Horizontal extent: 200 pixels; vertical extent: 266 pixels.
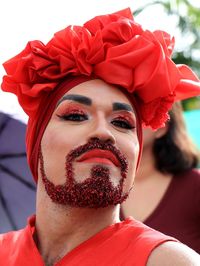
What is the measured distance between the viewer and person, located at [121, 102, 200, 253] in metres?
3.83

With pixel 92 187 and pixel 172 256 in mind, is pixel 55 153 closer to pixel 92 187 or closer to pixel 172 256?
pixel 92 187

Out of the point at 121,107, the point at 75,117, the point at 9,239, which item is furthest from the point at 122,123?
the point at 9,239

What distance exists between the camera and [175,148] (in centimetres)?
422

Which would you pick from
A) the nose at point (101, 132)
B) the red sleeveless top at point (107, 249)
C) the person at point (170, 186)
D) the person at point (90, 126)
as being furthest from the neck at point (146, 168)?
the nose at point (101, 132)

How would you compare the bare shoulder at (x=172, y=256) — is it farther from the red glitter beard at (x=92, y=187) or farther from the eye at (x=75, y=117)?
the eye at (x=75, y=117)

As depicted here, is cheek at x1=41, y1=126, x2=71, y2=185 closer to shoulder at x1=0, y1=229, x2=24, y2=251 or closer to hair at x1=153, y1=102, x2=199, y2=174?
shoulder at x1=0, y1=229, x2=24, y2=251

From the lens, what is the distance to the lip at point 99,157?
7.36 feet

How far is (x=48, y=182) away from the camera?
2332 mm

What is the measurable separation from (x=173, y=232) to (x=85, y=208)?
1606mm

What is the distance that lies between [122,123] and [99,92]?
0.45ft

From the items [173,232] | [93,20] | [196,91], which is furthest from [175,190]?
[93,20]

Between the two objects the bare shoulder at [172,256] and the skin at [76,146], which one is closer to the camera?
the bare shoulder at [172,256]

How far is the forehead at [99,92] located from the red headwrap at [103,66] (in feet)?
0.08

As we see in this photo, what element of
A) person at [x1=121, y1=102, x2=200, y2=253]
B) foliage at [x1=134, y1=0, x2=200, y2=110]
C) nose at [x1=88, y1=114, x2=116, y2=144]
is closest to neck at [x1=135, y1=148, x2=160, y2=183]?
person at [x1=121, y1=102, x2=200, y2=253]
